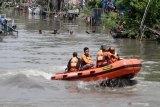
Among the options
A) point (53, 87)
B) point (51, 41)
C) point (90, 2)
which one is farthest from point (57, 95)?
point (90, 2)

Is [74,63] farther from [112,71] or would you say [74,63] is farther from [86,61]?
[112,71]

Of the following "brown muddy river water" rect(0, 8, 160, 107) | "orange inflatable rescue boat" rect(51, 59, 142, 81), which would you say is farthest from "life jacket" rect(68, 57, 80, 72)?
"brown muddy river water" rect(0, 8, 160, 107)

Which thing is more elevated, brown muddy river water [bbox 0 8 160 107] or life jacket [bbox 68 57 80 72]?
life jacket [bbox 68 57 80 72]

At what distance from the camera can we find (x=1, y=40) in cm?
4241

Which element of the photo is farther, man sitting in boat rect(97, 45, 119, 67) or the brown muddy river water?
man sitting in boat rect(97, 45, 119, 67)

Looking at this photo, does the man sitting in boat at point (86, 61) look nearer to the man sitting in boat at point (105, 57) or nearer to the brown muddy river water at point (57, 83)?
the man sitting in boat at point (105, 57)

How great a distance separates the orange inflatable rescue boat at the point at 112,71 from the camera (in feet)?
65.9

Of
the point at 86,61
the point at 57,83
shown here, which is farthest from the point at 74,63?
the point at 57,83

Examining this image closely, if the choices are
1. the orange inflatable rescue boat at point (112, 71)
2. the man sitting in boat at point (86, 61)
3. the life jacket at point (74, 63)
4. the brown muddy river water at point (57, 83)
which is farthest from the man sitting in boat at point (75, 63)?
the brown muddy river water at point (57, 83)

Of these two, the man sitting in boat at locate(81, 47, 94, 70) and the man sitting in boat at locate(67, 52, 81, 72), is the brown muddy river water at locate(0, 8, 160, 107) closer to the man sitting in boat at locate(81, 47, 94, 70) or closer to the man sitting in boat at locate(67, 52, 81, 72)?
the man sitting in boat at locate(81, 47, 94, 70)

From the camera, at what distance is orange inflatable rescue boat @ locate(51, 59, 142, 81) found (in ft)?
65.9

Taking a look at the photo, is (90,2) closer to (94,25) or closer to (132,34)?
(94,25)

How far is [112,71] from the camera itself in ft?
66.4

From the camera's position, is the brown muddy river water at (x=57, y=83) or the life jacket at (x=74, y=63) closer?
the brown muddy river water at (x=57, y=83)
